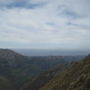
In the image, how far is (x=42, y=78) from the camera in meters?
193

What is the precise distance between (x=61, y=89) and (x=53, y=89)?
442cm

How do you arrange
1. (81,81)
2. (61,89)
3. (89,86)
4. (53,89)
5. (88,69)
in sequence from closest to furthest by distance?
1. (89,86)
2. (81,81)
3. (88,69)
4. (61,89)
5. (53,89)

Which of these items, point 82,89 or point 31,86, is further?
point 31,86

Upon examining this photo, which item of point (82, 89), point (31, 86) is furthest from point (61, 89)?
point (31, 86)

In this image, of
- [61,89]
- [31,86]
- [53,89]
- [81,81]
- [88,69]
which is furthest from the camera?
[31,86]

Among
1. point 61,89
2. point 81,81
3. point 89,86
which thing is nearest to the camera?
point 89,86

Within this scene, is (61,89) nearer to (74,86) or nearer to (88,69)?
(88,69)

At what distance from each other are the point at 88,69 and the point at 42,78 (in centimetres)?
16166

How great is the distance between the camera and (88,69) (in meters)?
34.1

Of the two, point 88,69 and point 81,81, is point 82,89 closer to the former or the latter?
point 81,81

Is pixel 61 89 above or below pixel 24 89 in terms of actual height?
above

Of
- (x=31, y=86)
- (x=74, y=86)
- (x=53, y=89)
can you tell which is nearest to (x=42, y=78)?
(x=31, y=86)

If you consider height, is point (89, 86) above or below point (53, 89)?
above

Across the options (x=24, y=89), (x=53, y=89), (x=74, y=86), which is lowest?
(x=24, y=89)
